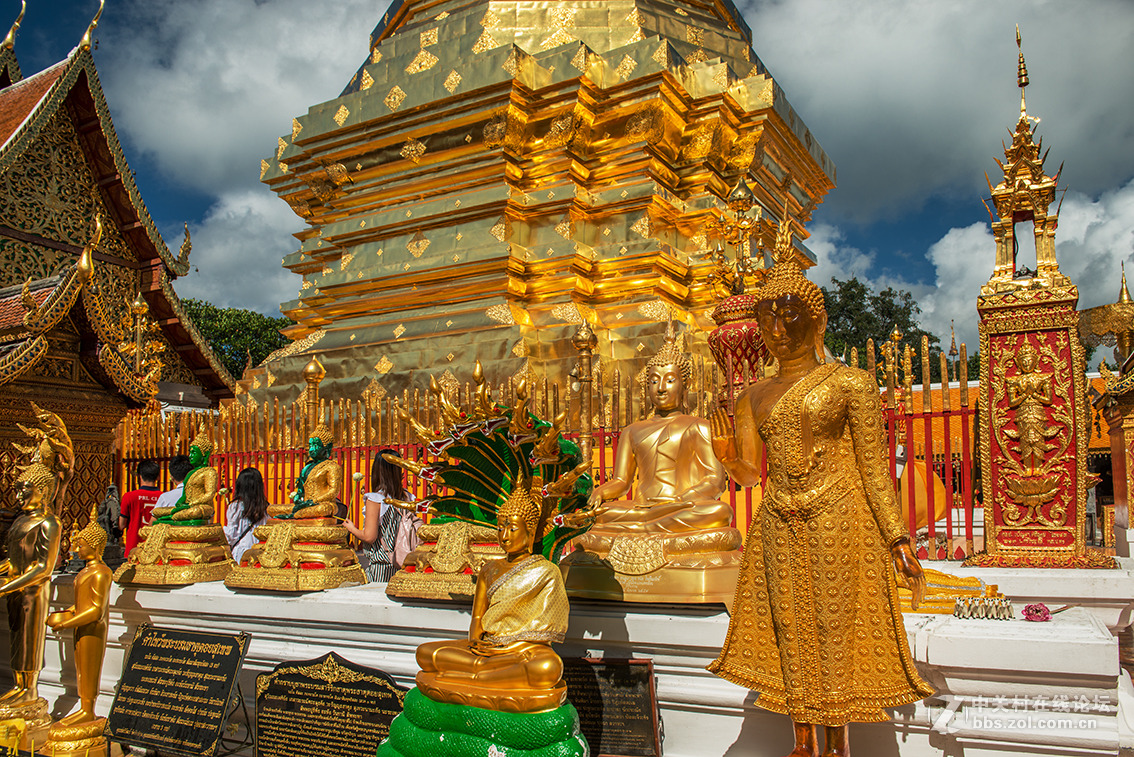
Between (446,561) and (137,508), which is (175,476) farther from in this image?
(446,561)

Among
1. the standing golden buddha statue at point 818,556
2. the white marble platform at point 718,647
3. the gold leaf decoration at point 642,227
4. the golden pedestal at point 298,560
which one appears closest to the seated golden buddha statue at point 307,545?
the golden pedestal at point 298,560

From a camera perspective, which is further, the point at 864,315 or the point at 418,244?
the point at 864,315

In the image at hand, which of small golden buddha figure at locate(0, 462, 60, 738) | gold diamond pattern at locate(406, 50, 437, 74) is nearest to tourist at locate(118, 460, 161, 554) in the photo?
small golden buddha figure at locate(0, 462, 60, 738)

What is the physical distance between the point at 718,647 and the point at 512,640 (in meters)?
1.05

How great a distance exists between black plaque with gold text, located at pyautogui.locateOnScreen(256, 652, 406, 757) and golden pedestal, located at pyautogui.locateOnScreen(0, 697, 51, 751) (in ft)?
5.85

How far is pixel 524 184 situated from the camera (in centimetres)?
1055

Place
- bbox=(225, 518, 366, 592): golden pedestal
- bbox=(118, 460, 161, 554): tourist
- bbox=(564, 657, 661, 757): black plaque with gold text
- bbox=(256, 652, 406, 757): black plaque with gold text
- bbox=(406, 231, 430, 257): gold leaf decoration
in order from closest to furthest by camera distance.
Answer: bbox=(564, 657, 661, 757): black plaque with gold text < bbox=(256, 652, 406, 757): black plaque with gold text < bbox=(225, 518, 366, 592): golden pedestal < bbox=(118, 460, 161, 554): tourist < bbox=(406, 231, 430, 257): gold leaf decoration

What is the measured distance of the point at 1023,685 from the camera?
3117 millimetres

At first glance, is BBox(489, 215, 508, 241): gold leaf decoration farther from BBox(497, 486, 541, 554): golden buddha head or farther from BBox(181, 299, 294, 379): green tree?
BBox(181, 299, 294, 379): green tree

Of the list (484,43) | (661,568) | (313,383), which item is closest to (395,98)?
(484,43)

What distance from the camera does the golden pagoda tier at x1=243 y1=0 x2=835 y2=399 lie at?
32.1 ft

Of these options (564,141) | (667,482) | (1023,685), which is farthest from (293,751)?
(564,141)

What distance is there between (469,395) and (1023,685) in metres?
5.70

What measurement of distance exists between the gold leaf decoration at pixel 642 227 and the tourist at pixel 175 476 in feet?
17.9
